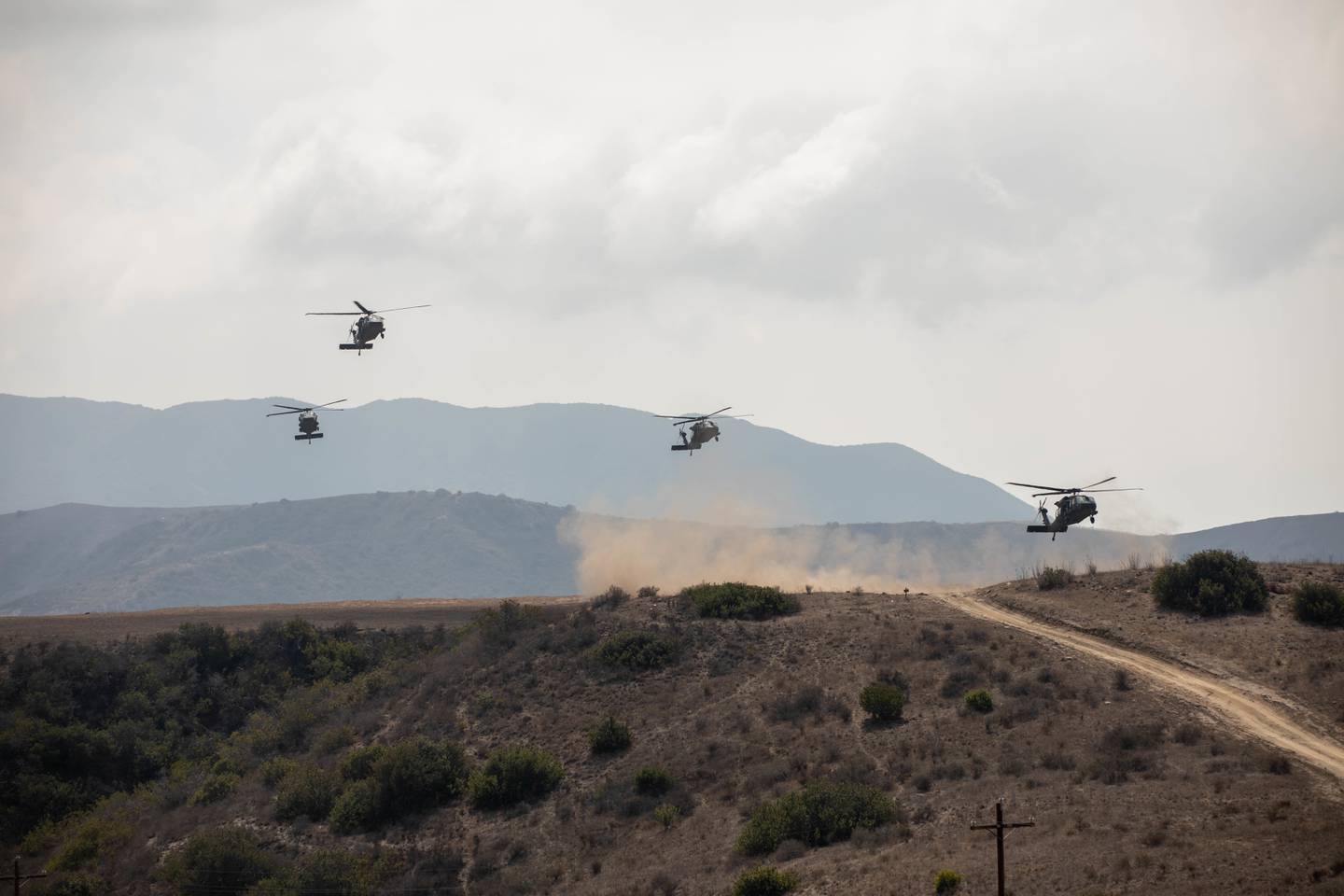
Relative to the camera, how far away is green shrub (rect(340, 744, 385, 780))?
2046 inches

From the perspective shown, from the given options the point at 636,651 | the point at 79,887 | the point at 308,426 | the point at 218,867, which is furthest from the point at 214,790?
the point at 308,426

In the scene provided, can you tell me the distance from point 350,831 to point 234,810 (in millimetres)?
7029

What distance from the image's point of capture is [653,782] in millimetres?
46375

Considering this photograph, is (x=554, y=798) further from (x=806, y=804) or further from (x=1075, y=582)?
(x=1075, y=582)

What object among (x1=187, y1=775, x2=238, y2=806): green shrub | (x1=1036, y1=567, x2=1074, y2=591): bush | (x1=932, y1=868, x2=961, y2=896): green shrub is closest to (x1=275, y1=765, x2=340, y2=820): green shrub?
(x1=187, y1=775, x2=238, y2=806): green shrub

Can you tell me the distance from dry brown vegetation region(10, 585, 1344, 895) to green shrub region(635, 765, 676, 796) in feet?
1.30

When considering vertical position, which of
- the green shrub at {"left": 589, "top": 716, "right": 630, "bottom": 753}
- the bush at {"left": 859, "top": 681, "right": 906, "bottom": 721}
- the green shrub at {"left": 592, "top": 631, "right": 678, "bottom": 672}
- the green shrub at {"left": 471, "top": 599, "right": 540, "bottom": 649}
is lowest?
the green shrub at {"left": 589, "top": 716, "right": 630, "bottom": 753}

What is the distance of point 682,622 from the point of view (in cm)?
6269

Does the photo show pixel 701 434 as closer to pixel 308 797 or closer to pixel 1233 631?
pixel 1233 631

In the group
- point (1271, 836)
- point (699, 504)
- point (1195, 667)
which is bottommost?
point (1271, 836)

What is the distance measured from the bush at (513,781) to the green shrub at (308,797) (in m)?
6.65

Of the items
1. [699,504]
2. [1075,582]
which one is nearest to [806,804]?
[1075,582]

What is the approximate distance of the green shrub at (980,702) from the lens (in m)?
46.5

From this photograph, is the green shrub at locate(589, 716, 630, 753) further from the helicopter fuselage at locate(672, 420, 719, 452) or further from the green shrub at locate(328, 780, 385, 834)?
the helicopter fuselage at locate(672, 420, 719, 452)
